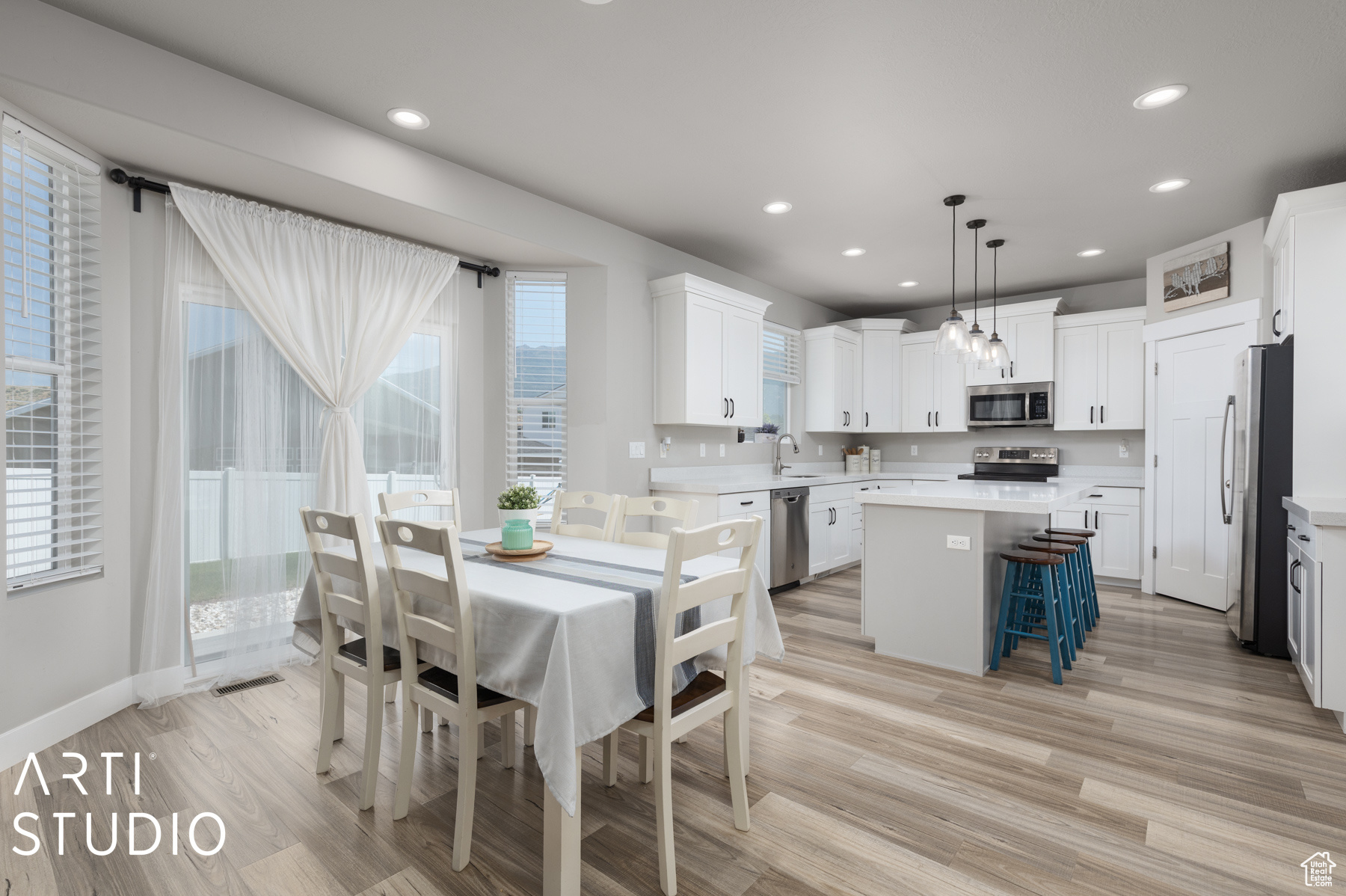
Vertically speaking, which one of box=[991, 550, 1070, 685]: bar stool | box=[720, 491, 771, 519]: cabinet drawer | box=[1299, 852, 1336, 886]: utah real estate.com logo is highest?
box=[720, 491, 771, 519]: cabinet drawer

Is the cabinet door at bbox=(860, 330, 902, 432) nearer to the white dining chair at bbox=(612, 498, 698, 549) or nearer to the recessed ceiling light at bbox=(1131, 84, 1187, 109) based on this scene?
the recessed ceiling light at bbox=(1131, 84, 1187, 109)

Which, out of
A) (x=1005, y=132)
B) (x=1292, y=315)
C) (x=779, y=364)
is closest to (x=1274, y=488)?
(x=1292, y=315)

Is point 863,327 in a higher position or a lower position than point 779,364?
higher

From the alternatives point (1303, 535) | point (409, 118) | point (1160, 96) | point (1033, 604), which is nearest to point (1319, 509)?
point (1303, 535)

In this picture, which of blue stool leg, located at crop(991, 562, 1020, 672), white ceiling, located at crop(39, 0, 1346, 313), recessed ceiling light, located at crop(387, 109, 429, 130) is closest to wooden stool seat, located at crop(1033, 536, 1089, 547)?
blue stool leg, located at crop(991, 562, 1020, 672)

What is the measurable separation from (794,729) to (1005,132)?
9.45ft

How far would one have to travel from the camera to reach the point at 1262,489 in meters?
3.46

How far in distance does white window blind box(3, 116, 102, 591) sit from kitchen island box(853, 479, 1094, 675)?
3.55 meters

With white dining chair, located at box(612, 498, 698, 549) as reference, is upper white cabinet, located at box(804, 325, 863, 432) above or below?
above

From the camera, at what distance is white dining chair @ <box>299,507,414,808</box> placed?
2.04 m

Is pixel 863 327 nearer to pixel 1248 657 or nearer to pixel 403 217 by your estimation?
pixel 1248 657

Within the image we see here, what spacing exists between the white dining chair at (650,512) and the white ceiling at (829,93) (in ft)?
5.68

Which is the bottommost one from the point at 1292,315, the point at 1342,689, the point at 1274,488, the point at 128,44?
the point at 1342,689

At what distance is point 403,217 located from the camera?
11.1 ft
